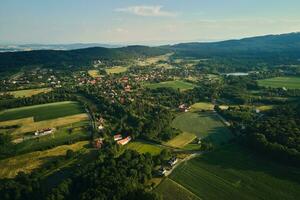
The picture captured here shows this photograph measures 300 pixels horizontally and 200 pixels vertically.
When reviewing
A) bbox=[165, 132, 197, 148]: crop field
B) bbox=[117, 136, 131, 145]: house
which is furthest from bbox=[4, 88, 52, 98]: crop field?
bbox=[165, 132, 197, 148]: crop field

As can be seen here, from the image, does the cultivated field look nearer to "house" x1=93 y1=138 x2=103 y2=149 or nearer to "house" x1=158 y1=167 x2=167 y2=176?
"house" x1=93 y1=138 x2=103 y2=149

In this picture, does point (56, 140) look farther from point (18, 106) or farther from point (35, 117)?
point (18, 106)

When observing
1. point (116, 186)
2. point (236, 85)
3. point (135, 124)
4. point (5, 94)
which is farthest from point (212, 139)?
point (5, 94)

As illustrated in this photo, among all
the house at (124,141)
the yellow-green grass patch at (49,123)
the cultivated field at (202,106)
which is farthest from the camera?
the cultivated field at (202,106)

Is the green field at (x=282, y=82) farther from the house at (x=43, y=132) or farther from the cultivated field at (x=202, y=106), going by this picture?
the house at (x=43, y=132)

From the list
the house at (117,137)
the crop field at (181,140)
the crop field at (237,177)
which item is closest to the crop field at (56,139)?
the house at (117,137)

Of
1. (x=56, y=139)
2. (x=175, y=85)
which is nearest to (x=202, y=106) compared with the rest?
(x=175, y=85)

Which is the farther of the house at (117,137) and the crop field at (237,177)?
the house at (117,137)
